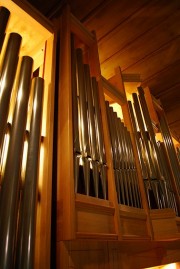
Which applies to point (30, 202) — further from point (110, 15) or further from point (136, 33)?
point (136, 33)

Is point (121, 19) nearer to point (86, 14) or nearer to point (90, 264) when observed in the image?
point (86, 14)

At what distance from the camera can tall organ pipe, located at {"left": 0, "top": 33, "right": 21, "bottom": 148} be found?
178cm

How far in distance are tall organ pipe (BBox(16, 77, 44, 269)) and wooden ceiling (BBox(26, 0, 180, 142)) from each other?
218 centimetres

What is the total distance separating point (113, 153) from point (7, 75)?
145 cm

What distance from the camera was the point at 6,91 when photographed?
1946 mm

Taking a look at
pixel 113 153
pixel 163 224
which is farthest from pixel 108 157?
pixel 163 224

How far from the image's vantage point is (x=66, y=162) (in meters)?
2.04

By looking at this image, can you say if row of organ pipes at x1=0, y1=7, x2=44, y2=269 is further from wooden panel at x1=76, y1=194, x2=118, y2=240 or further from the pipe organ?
wooden panel at x1=76, y1=194, x2=118, y2=240

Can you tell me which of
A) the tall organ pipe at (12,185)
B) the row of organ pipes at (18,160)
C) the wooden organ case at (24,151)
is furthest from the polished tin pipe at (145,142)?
the tall organ pipe at (12,185)

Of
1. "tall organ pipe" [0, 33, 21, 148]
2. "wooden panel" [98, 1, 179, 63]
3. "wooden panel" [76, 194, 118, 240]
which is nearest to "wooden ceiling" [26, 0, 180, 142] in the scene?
"wooden panel" [98, 1, 179, 63]

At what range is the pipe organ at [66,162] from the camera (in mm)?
1673

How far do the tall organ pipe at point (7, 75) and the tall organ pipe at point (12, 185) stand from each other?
12cm

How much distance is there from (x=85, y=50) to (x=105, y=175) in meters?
2.14

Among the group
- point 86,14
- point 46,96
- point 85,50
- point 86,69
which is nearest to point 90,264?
point 46,96
